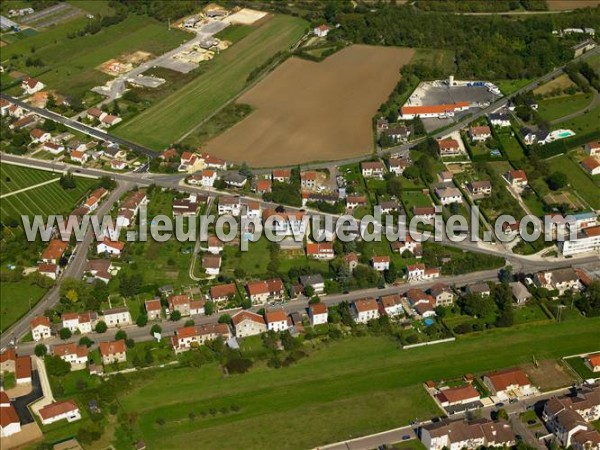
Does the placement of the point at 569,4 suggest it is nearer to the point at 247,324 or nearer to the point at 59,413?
the point at 247,324

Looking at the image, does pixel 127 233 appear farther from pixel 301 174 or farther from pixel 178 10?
pixel 178 10

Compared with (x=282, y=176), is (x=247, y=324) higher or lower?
lower

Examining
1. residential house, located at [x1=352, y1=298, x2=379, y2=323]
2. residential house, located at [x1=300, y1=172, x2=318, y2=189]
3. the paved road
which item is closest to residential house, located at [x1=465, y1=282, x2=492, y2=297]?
residential house, located at [x1=352, y1=298, x2=379, y2=323]

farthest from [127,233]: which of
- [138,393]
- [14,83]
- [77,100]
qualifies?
[14,83]

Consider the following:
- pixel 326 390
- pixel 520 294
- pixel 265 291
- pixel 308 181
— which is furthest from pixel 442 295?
pixel 308 181

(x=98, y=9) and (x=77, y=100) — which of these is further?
(x=98, y=9)

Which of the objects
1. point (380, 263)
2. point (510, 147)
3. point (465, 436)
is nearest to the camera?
point (465, 436)
